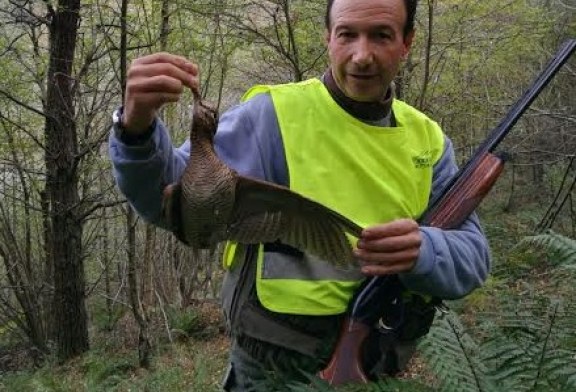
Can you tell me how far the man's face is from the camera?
201cm

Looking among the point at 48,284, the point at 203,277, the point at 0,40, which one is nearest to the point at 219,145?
the point at 0,40

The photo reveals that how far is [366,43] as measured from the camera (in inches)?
79.2

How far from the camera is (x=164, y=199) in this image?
1560 mm

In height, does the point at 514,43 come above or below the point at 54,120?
above

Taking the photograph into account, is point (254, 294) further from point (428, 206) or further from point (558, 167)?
point (558, 167)

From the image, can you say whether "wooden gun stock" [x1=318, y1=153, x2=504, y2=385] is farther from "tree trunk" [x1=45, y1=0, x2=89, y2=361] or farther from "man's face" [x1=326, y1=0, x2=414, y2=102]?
"tree trunk" [x1=45, y1=0, x2=89, y2=361]

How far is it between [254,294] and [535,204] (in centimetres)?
1789

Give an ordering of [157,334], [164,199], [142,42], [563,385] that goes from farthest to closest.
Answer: [157,334] → [142,42] → [563,385] → [164,199]

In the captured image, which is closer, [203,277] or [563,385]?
[563,385]

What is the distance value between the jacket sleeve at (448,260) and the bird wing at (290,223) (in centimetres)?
21

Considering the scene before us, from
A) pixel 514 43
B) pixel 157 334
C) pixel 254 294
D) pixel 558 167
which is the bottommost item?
pixel 157 334

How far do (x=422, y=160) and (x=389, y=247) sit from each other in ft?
2.00

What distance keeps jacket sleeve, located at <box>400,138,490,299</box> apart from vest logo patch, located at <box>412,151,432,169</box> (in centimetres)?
7

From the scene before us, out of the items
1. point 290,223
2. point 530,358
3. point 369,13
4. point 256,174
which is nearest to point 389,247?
point 290,223
